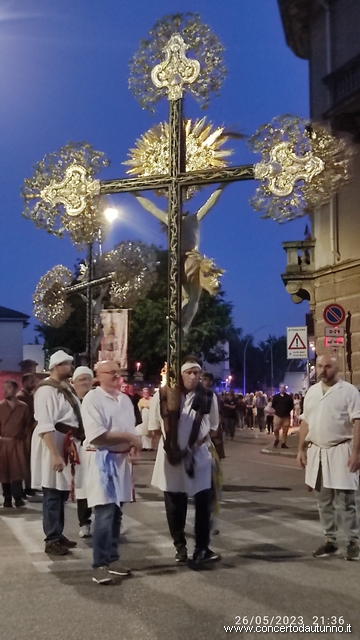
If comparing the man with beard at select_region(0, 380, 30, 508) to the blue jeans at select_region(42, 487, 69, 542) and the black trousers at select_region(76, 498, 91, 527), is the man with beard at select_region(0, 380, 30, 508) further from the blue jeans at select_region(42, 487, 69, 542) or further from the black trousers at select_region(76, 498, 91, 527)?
the blue jeans at select_region(42, 487, 69, 542)

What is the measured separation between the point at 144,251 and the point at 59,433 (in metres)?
9.24

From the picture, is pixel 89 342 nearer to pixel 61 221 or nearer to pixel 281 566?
pixel 61 221

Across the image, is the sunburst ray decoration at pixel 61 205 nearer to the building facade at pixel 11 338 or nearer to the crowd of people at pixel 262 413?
the crowd of people at pixel 262 413

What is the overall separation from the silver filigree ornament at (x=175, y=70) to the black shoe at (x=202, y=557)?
5.31 meters

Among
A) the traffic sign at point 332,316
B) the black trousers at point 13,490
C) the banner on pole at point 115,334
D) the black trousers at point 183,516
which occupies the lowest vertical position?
the black trousers at point 13,490

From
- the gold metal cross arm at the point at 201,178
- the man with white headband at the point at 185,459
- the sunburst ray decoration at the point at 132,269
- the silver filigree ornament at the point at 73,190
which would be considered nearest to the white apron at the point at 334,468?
the man with white headband at the point at 185,459

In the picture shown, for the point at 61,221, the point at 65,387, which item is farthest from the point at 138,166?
the point at 65,387

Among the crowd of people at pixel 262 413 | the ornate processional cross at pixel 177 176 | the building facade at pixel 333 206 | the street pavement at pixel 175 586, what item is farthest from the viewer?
the crowd of people at pixel 262 413

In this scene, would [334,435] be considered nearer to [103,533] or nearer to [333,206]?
[103,533]

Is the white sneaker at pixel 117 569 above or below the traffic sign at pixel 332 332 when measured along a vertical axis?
below

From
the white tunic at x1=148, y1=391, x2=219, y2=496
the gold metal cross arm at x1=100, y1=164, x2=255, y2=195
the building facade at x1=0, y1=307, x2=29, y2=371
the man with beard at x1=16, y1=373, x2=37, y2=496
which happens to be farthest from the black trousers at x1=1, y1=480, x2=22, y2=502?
the building facade at x1=0, y1=307, x2=29, y2=371

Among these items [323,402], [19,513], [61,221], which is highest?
[61,221]

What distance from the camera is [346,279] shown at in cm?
2470

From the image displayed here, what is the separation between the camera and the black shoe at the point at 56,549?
800cm
